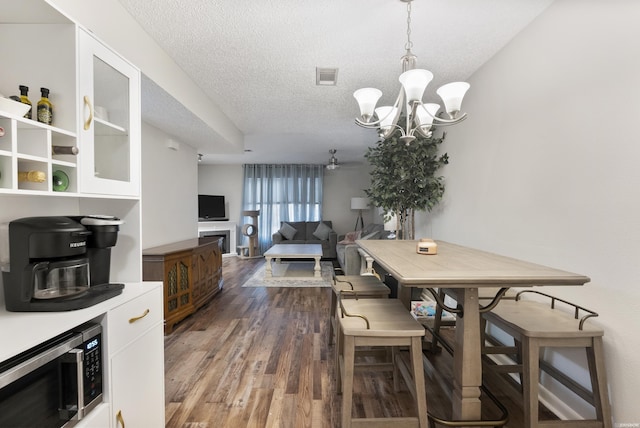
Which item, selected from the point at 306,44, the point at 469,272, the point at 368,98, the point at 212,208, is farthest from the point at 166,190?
the point at 212,208

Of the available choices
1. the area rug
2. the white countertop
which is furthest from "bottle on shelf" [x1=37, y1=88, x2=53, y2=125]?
the area rug

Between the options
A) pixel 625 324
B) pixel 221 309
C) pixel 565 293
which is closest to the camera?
pixel 625 324

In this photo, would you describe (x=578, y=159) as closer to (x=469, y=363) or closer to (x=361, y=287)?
(x=469, y=363)

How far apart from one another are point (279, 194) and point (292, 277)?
2938 millimetres

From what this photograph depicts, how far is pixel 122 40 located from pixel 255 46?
84 centimetres

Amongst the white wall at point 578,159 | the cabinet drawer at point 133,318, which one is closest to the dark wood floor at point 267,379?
the cabinet drawer at point 133,318

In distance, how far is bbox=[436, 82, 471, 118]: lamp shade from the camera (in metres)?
1.69

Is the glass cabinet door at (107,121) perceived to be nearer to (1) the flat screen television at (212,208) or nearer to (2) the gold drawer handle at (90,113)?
(2) the gold drawer handle at (90,113)

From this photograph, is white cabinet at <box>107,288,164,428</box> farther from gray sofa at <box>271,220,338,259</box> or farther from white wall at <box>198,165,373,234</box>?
white wall at <box>198,165,373,234</box>

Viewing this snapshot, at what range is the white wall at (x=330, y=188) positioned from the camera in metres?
7.45

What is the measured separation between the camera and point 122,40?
173 centimetres

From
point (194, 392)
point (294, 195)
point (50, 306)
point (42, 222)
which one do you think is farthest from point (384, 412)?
point (294, 195)

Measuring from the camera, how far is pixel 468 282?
3.67 ft

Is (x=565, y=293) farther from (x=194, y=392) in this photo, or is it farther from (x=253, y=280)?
(x=253, y=280)
